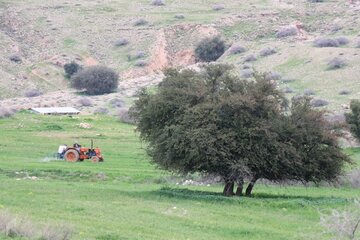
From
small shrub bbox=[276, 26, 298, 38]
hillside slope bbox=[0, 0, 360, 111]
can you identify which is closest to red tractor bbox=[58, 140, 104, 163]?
hillside slope bbox=[0, 0, 360, 111]

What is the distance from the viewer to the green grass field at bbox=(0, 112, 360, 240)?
26.8 m

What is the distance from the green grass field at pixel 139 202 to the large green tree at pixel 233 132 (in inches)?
47.3

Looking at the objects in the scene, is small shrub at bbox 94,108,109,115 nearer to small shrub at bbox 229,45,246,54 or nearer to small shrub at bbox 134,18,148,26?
small shrub at bbox 229,45,246,54

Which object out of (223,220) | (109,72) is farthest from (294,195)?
(109,72)

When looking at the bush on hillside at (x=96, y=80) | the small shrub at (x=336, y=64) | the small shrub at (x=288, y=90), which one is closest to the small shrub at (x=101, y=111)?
the bush on hillside at (x=96, y=80)

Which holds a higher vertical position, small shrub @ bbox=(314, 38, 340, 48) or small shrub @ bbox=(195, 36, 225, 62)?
small shrub @ bbox=(314, 38, 340, 48)

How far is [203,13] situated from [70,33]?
19.9 m

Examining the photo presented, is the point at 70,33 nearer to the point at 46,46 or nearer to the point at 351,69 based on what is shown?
the point at 46,46

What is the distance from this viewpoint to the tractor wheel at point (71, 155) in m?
52.3

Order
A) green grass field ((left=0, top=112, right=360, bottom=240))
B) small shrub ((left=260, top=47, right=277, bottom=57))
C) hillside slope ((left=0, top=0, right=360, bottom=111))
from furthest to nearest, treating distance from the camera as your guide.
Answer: hillside slope ((left=0, top=0, right=360, bottom=111))
small shrub ((left=260, top=47, right=277, bottom=57))
green grass field ((left=0, top=112, right=360, bottom=240))

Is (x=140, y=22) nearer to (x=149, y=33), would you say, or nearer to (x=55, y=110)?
(x=149, y=33)

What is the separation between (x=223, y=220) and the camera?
29562 mm

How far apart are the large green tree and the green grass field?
120 cm

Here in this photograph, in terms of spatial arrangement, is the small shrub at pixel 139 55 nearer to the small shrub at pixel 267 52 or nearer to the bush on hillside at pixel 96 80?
the bush on hillside at pixel 96 80
